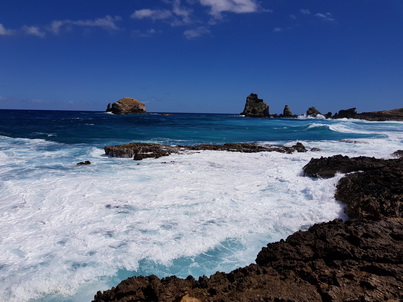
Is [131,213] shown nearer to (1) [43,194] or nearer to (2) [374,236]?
(1) [43,194]

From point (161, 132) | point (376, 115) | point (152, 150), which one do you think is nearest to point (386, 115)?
point (376, 115)

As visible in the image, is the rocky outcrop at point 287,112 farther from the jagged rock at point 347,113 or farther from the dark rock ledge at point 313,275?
the dark rock ledge at point 313,275

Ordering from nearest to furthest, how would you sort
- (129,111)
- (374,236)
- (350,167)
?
(374,236)
(350,167)
(129,111)

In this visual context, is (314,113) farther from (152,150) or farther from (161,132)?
(152,150)

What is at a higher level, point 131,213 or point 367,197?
point 367,197

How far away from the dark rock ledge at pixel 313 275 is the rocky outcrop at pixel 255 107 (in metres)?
97.1

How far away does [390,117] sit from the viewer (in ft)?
261

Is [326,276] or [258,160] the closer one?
[326,276]

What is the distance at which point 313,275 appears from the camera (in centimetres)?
338

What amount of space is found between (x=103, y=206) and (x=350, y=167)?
760cm

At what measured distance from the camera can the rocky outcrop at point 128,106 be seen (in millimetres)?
94463

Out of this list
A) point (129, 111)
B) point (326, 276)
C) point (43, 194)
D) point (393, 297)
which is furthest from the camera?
point (129, 111)

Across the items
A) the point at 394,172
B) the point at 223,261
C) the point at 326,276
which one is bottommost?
the point at 223,261

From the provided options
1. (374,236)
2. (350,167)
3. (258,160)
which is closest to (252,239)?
(374,236)
